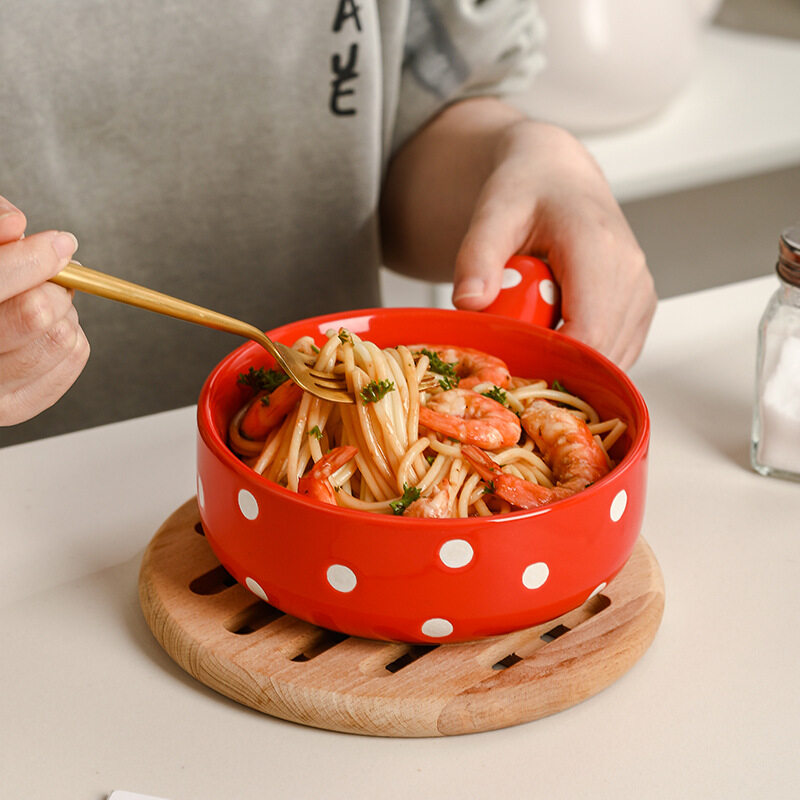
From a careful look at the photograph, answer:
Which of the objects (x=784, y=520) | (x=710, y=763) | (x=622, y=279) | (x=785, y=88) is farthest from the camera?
(x=785, y=88)

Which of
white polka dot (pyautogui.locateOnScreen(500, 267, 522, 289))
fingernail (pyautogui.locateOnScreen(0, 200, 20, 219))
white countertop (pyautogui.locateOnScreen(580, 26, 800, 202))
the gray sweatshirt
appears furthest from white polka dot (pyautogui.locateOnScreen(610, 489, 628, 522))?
white countertop (pyautogui.locateOnScreen(580, 26, 800, 202))

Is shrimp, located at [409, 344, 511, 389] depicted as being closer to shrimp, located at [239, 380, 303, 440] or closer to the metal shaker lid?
→ shrimp, located at [239, 380, 303, 440]

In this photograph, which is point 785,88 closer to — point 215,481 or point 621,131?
point 621,131

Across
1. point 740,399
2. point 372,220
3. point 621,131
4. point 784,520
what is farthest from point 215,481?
point 621,131

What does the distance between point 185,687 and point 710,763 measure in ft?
1.15

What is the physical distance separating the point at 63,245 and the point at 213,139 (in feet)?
2.62

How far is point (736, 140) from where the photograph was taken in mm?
2264

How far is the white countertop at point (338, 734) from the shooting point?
2.02ft

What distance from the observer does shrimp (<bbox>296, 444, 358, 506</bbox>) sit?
700mm

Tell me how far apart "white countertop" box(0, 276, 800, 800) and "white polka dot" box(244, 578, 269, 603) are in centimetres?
7

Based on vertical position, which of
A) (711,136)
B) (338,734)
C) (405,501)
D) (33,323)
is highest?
(33,323)

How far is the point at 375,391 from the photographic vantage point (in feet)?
2.48

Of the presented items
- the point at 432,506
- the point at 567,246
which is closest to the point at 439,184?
the point at 567,246

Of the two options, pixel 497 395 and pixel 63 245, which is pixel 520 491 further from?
pixel 63 245
